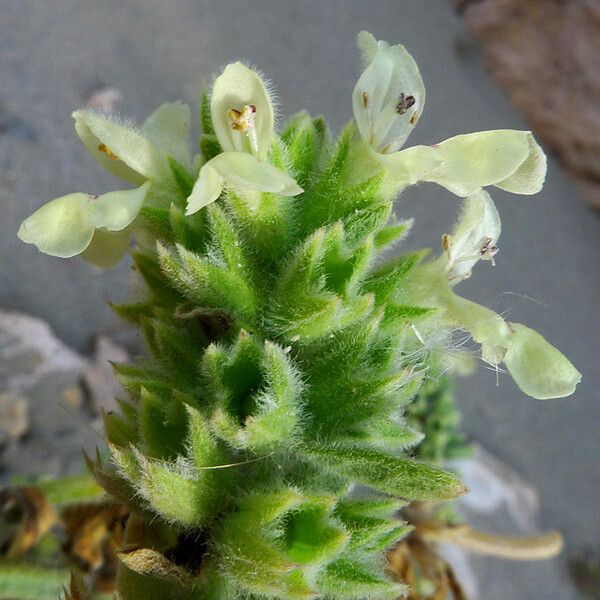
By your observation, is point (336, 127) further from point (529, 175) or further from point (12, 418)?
point (529, 175)

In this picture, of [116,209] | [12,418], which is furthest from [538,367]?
[12,418]

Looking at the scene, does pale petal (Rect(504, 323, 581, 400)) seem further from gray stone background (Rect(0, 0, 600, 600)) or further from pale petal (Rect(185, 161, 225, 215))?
gray stone background (Rect(0, 0, 600, 600))

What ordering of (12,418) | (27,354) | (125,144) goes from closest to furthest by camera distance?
(125,144) < (12,418) < (27,354)

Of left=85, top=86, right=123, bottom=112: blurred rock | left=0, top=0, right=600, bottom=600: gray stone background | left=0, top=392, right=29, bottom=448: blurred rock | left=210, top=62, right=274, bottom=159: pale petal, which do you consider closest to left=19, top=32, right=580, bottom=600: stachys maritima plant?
left=210, top=62, right=274, bottom=159: pale petal

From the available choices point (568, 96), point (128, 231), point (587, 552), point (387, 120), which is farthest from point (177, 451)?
point (568, 96)

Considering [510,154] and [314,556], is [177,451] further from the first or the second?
[510,154]

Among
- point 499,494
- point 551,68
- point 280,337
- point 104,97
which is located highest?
point 280,337

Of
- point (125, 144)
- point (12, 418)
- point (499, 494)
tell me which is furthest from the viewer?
point (499, 494)

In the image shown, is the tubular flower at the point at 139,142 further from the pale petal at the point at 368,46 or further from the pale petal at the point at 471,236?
the pale petal at the point at 471,236
